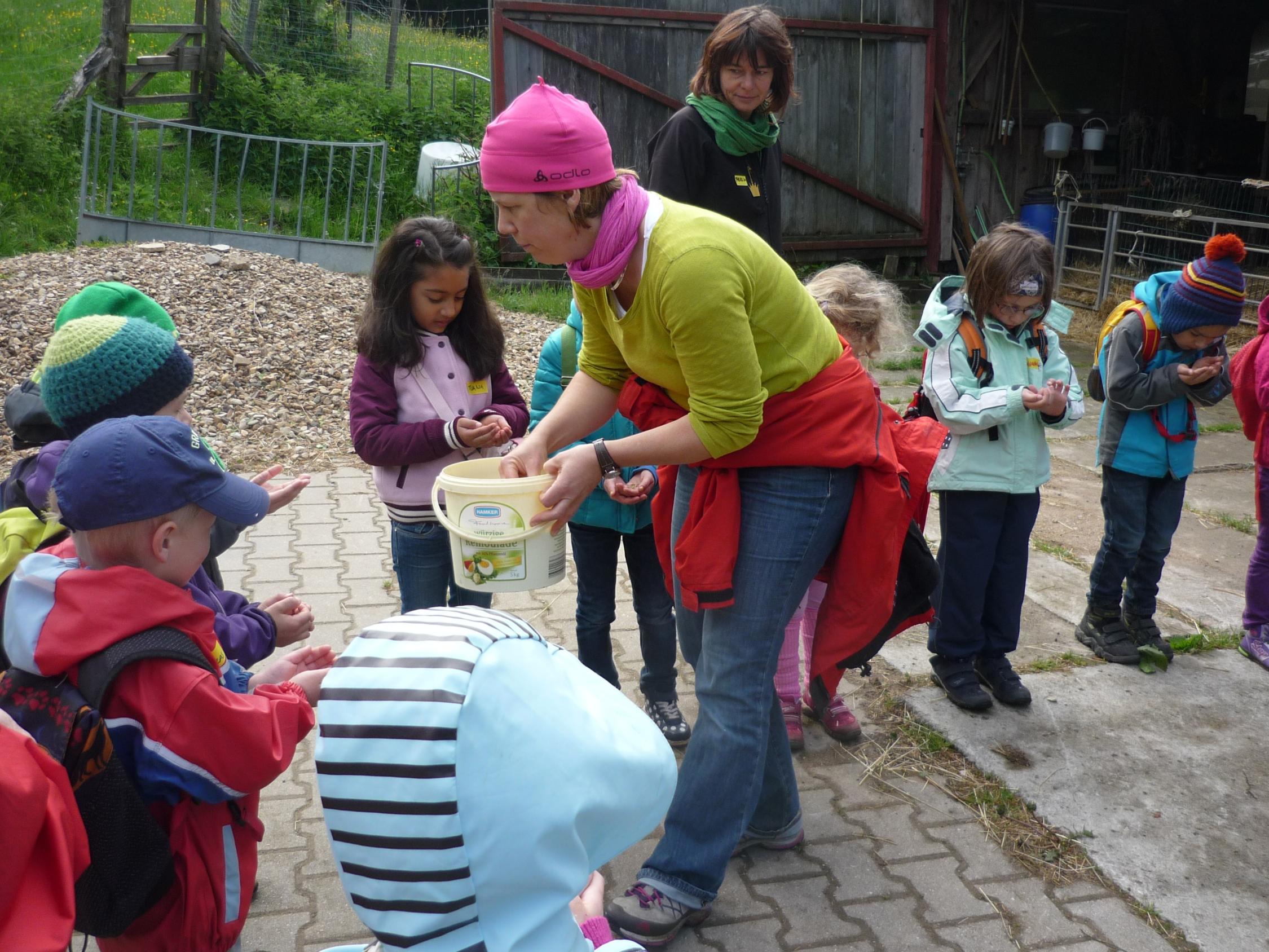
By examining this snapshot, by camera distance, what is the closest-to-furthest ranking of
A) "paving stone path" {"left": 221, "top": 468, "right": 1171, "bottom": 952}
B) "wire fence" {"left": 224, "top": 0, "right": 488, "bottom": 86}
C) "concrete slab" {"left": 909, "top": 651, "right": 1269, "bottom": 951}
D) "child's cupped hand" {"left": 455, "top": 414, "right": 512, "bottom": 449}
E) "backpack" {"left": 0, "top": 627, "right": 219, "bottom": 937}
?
"backpack" {"left": 0, "top": 627, "right": 219, "bottom": 937} → "paving stone path" {"left": 221, "top": 468, "right": 1171, "bottom": 952} → "concrete slab" {"left": 909, "top": 651, "right": 1269, "bottom": 951} → "child's cupped hand" {"left": 455, "top": 414, "right": 512, "bottom": 449} → "wire fence" {"left": 224, "top": 0, "right": 488, "bottom": 86}

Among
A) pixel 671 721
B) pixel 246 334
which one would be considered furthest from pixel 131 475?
pixel 246 334

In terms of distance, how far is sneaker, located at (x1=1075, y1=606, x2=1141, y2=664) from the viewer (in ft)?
13.6

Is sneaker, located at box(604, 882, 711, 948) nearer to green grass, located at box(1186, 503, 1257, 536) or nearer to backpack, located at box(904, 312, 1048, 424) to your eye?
backpack, located at box(904, 312, 1048, 424)

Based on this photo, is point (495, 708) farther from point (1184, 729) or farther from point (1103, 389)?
point (1103, 389)

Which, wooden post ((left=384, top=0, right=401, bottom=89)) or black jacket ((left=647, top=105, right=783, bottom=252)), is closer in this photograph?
black jacket ((left=647, top=105, right=783, bottom=252))

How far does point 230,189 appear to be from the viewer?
38.2 ft

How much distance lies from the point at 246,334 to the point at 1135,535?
20.9 ft

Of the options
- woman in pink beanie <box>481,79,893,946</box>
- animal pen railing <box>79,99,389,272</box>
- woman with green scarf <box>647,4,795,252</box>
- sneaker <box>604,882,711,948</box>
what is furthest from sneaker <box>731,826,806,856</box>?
animal pen railing <box>79,99,389,272</box>

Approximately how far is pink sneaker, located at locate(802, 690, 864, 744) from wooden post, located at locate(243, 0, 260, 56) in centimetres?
1306

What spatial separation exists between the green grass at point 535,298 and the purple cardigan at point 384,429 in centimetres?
617

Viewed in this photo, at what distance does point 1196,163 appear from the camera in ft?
42.7

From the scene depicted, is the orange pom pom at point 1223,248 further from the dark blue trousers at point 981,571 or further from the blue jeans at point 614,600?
the blue jeans at point 614,600

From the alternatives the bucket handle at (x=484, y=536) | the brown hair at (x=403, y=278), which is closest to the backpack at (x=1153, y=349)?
the brown hair at (x=403, y=278)

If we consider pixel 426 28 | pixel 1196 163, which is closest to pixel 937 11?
pixel 1196 163
